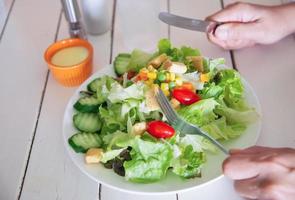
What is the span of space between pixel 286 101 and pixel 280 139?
108 mm

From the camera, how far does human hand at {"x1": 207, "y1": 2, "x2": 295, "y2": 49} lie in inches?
35.5

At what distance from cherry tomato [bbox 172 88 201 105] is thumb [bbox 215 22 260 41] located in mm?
229

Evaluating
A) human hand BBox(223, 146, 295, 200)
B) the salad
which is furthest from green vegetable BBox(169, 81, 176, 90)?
human hand BBox(223, 146, 295, 200)

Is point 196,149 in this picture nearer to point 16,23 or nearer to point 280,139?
point 280,139

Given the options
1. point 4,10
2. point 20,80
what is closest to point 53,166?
point 20,80

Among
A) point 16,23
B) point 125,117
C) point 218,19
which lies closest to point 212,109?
point 125,117

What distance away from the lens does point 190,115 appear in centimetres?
71

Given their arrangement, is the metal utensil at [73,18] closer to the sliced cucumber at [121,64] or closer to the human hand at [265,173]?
the sliced cucumber at [121,64]

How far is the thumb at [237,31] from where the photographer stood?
2.95 ft

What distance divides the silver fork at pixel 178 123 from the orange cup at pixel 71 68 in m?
0.27

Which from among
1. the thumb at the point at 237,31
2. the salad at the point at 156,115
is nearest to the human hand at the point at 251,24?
the thumb at the point at 237,31

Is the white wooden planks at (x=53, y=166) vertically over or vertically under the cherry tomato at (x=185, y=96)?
under

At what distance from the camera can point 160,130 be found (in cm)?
68

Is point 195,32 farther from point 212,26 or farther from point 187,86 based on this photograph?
point 187,86
